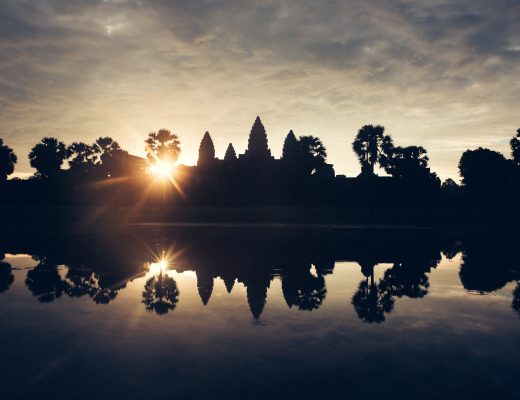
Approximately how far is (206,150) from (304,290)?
7450 centimetres

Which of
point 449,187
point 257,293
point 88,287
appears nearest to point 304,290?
point 257,293

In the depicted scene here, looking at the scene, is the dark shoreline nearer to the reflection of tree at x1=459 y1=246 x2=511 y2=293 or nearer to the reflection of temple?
the reflection of temple

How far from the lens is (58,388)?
5.12 metres

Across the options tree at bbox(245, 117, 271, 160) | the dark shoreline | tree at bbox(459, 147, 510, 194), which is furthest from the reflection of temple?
tree at bbox(245, 117, 271, 160)

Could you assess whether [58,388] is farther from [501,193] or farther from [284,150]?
[284,150]

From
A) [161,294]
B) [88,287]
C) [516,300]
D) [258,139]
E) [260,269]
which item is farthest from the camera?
[258,139]

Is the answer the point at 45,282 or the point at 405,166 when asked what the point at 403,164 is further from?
the point at 45,282

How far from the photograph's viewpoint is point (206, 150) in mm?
83312

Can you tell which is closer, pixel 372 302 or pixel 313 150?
pixel 372 302

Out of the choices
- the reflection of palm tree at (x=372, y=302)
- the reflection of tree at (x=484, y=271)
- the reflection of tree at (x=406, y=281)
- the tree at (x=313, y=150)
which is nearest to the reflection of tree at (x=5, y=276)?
the reflection of palm tree at (x=372, y=302)

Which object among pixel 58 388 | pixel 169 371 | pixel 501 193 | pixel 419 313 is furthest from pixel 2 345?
pixel 501 193

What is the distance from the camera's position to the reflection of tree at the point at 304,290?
31.6 feet

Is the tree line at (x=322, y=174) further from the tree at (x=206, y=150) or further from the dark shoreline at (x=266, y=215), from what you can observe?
the tree at (x=206, y=150)

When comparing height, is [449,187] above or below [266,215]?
above
